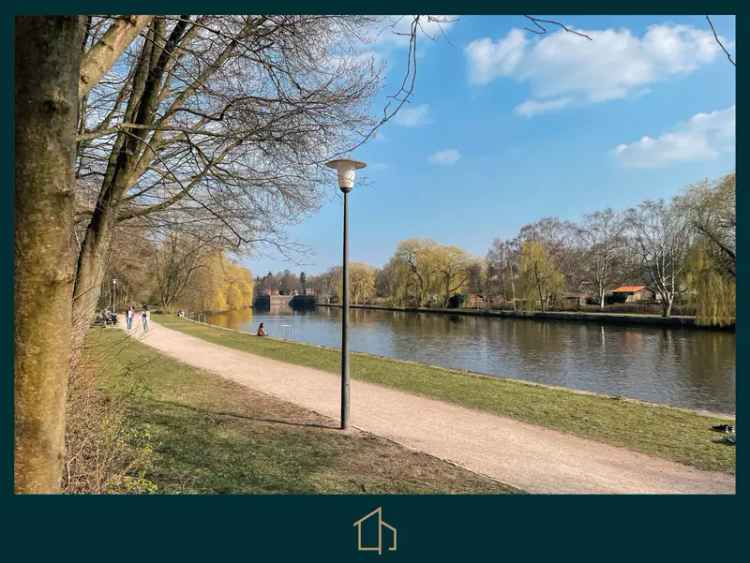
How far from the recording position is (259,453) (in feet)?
15.2

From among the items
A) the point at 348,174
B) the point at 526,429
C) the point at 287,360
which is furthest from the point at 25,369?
the point at 287,360

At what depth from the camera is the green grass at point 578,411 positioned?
19.2 ft

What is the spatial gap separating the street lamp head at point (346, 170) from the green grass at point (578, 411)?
4.40 m

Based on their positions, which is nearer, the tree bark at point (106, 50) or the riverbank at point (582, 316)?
the tree bark at point (106, 50)

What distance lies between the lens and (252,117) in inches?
171

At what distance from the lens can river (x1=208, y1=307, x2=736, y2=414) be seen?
42.6 feet

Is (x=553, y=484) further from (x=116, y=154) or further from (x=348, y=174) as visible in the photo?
(x=116, y=154)

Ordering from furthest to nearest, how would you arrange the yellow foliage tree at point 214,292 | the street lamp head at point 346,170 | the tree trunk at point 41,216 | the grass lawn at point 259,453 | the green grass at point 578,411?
the yellow foliage tree at point 214,292
the green grass at point 578,411
the street lamp head at point 346,170
the grass lawn at point 259,453
the tree trunk at point 41,216

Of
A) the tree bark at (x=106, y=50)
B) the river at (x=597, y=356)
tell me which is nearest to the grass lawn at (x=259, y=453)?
the tree bark at (x=106, y=50)

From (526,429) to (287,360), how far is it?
8.14 meters

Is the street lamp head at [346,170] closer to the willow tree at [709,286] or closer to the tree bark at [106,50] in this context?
the tree bark at [106,50]

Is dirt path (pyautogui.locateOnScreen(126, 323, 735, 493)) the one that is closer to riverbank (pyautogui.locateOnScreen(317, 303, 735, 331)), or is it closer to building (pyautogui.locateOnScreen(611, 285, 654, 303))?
riverbank (pyautogui.locateOnScreen(317, 303, 735, 331))

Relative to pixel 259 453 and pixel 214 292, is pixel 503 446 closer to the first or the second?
pixel 259 453
